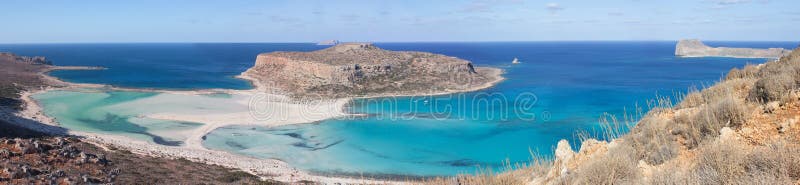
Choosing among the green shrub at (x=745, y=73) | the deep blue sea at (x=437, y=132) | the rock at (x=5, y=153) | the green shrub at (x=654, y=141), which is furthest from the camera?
the deep blue sea at (x=437, y=132)

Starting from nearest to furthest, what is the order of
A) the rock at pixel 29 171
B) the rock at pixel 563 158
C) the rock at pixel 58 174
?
1. the rock at pixel 563 158
2. the rock at pixel 29 171
3. the rock at pixel 58 174

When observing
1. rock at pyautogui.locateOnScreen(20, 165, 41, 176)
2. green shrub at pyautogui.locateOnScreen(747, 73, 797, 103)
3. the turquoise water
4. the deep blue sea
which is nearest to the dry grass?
green shrub at pyautogui.locateOnScreen(747, 73, 797, 103)

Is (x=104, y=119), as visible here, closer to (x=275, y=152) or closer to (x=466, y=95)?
(x=275, y=152)

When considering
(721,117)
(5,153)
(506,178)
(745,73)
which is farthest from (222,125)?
(721,117)

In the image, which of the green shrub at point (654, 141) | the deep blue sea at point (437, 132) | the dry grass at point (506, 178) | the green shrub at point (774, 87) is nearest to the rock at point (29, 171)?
the deep blue sea at point (437, 132)

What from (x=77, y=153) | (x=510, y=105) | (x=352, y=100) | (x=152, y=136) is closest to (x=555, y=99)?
(x=510, y=105)

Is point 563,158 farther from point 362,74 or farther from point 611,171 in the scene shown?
point 362,74

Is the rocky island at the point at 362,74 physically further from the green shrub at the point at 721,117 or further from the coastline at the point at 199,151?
the green shrub at the point at 721,117

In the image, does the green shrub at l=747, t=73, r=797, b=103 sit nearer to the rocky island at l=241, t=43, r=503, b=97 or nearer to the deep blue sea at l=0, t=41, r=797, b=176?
the deep blue sea at l=0, t=41, r=797, b=176

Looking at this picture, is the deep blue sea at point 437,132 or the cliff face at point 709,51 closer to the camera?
the deep blue sea at point 437,132
